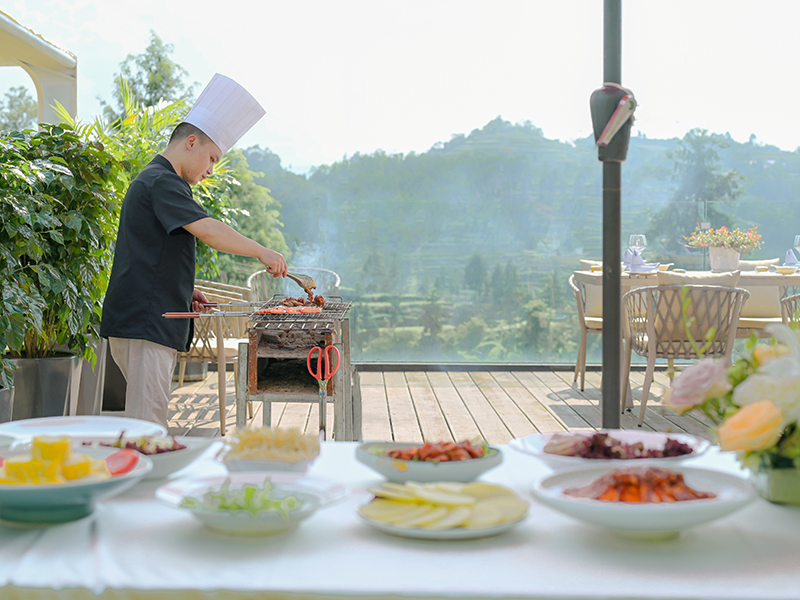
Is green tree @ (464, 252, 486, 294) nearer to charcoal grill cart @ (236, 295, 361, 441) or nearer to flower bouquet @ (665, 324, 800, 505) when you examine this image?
charcoal grill cart @ (236, 295, 361, 441)

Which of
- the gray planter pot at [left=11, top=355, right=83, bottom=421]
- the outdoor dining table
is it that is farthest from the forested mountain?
the gray planter pot at [left=11, top=355, right=83, bottom=421]

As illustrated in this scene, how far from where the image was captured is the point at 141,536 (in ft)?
2.82

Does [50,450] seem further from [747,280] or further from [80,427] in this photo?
[747,280]

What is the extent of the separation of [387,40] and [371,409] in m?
2.89

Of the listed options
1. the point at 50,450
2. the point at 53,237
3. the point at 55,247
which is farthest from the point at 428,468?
the point at 55,247

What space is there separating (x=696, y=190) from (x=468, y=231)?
1.74m

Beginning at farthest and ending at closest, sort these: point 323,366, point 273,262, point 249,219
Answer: point 249,219
point 323,366
point 273,262

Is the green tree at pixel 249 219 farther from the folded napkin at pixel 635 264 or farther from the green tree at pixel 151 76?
the folded napkin at pixel 635 264

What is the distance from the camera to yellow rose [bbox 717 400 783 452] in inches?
32.6

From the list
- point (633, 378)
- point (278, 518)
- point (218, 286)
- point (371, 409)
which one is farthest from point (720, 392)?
point (633, 378)

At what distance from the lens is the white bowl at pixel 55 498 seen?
2.75ft

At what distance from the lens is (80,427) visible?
127 centimetres

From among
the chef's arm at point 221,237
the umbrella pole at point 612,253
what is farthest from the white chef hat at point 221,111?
the umbrella pole at point 612,253

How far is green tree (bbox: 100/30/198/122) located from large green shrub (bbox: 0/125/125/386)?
2300 millimetres
